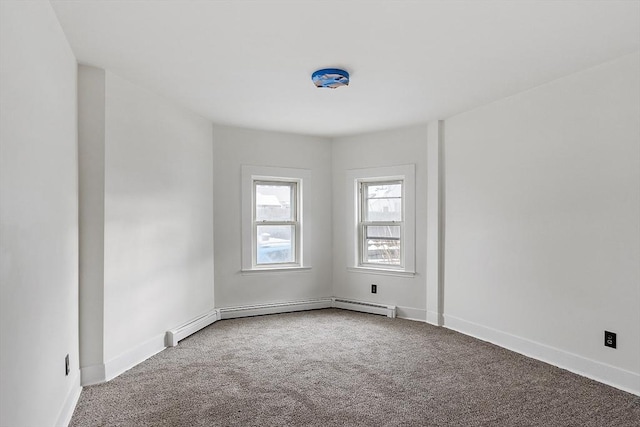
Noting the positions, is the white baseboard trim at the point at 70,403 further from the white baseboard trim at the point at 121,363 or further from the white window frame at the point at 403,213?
the white window frame at the point at 403,213

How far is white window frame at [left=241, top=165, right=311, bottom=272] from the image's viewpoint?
17.2 feet

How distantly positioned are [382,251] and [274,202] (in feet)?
5.01

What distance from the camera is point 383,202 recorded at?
5.52 metres

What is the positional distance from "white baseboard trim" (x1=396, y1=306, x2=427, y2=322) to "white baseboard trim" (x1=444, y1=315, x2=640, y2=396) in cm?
45

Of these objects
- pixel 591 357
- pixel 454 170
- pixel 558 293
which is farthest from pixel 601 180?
pixel 454 170

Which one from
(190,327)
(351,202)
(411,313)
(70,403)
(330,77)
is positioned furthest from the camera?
(351,202)

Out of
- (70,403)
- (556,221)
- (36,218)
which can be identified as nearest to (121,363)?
(70,403)

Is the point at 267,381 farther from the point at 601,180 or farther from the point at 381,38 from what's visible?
the point at 601,180

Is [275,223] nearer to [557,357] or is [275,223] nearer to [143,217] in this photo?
[143,217]

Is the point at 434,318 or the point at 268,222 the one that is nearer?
the point at 434,318

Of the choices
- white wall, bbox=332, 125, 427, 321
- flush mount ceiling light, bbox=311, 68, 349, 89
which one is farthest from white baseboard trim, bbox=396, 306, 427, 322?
flush mount ceiling light, bbox=311, 68, 349, 89

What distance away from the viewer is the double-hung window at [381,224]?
5406mm

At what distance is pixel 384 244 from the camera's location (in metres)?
5.52

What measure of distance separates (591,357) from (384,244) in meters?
2.68
